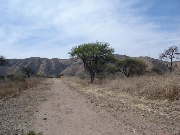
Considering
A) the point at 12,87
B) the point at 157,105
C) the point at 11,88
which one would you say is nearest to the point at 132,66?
the point at 12,87

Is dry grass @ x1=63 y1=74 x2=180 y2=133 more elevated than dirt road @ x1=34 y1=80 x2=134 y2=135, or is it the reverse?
dry grass @ x1=63 y1=74 x2=180 y2=133

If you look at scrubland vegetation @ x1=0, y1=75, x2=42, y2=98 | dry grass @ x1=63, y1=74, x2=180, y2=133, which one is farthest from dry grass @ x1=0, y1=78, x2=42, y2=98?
dry grass @ x1=63, y1=74, x2=180, y2=133

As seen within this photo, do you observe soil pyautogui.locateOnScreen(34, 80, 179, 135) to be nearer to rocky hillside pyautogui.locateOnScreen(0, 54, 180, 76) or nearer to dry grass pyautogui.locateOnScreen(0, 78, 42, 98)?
dry grass pyautogui.locateOnScreen(0, 78, 42, 98)

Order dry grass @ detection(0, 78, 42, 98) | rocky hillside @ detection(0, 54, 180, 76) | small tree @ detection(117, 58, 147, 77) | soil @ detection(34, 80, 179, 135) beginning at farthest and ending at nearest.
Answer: rocky hillside @ detection(0, 54, 180, 76) < small tree @ detection(117, 58, 147, 77) < dry grass @ detection(0, 78, 42, 98) < soil @ detection(34, 80, 179, 135)

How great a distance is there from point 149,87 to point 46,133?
8394 mm

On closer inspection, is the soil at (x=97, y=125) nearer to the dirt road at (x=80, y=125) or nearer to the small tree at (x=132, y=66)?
the dirt road at (x=80, y=125)

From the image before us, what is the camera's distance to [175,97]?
10.6m

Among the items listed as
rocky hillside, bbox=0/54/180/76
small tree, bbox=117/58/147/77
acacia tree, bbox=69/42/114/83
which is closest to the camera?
acacia tree, bbox=69/42/114/83

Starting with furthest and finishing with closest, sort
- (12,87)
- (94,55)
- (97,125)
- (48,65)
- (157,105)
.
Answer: (48,65) < (94,55) < (12,87) < (157,105) < (97,125)

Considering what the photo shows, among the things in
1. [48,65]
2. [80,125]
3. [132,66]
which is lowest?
[80,125]

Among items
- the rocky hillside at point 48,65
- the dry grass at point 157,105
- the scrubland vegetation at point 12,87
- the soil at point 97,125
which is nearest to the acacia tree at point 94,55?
the scrubland vegetation at point 12,87

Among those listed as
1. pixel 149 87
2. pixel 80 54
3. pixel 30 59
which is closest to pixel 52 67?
pixel 30 59

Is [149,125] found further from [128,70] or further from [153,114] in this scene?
[128,70]

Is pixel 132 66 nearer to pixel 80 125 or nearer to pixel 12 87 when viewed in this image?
pixel 12 87
